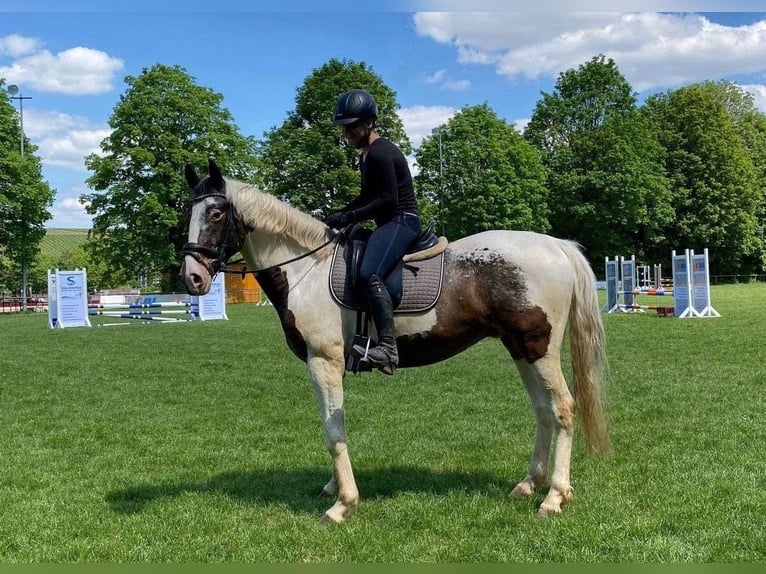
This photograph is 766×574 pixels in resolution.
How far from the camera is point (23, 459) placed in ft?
22.9

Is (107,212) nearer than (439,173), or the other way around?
(107,212)

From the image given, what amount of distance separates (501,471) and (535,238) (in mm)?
2260

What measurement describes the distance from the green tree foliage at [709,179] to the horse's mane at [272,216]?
55835 mm

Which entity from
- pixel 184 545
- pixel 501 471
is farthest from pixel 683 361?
pixel 184 545

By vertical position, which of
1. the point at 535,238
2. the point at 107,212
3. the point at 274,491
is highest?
the point at 107,212

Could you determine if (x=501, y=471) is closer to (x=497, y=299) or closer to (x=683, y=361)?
(x=497, y=299)

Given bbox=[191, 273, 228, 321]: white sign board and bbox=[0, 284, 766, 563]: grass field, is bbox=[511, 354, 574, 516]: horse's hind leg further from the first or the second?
bbox=[191, 273, 228, 321]: white sign board

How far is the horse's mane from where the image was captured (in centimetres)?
526

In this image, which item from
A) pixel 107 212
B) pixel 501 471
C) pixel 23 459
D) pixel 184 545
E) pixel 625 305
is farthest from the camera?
pixel 107 212

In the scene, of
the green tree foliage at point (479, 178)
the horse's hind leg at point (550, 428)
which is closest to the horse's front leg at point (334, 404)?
the horse's hind leg at point (550, 428)

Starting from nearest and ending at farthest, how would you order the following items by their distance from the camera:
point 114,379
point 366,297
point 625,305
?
point 366,297 → point 114,379 → point 625,305

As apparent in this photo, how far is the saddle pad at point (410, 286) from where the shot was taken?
5242 mm

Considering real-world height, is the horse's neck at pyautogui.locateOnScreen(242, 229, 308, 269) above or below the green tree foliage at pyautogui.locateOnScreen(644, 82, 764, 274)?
below

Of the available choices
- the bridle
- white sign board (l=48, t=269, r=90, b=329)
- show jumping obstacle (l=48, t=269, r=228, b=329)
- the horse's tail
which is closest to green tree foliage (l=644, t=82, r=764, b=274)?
show jumping obstacle (l=48, t=269, r=228, b=329)
